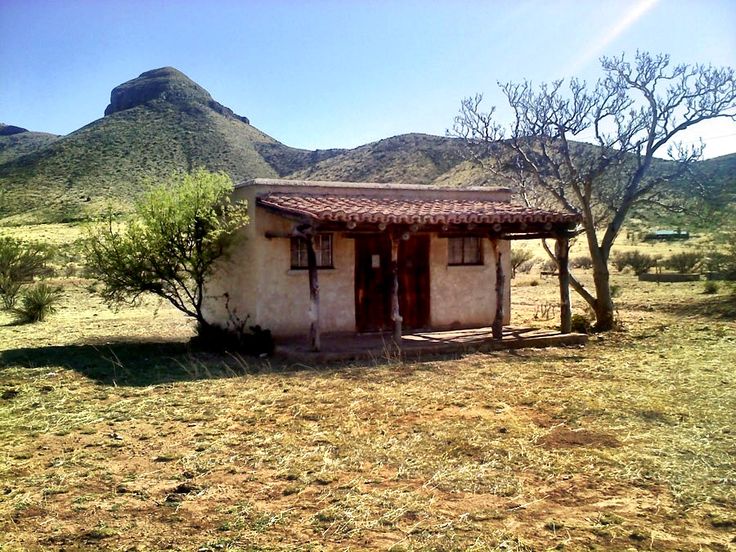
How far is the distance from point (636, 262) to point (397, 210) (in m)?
18.2

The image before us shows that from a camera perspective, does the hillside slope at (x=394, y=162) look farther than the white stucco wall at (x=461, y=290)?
Yes

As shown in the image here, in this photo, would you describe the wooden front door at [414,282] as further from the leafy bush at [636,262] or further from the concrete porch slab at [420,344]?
the leafy bush at [636,262]

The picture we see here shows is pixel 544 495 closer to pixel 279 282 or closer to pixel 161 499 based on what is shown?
pixel 161 499

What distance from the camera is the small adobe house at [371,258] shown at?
11141mm

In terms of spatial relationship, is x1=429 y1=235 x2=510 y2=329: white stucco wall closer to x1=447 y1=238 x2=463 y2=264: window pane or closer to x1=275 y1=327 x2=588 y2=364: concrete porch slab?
x1=447 y1=238 x2=463 y2=264: window pane

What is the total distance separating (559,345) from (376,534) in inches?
346

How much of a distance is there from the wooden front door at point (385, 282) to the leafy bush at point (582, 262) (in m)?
18.9

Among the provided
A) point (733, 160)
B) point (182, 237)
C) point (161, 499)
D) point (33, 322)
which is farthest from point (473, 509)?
point (733, 160)

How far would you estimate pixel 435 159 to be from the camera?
162 feet

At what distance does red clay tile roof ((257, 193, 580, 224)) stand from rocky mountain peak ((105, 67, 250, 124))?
48214 millimetres

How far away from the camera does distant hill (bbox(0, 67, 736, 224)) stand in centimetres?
4150

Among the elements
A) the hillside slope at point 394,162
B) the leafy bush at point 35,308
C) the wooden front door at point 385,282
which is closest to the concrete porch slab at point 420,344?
the wooden front door at point 385,282

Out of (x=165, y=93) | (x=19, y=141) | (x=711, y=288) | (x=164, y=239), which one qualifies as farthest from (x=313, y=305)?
(x=19, y=141)

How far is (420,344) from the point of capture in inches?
449
